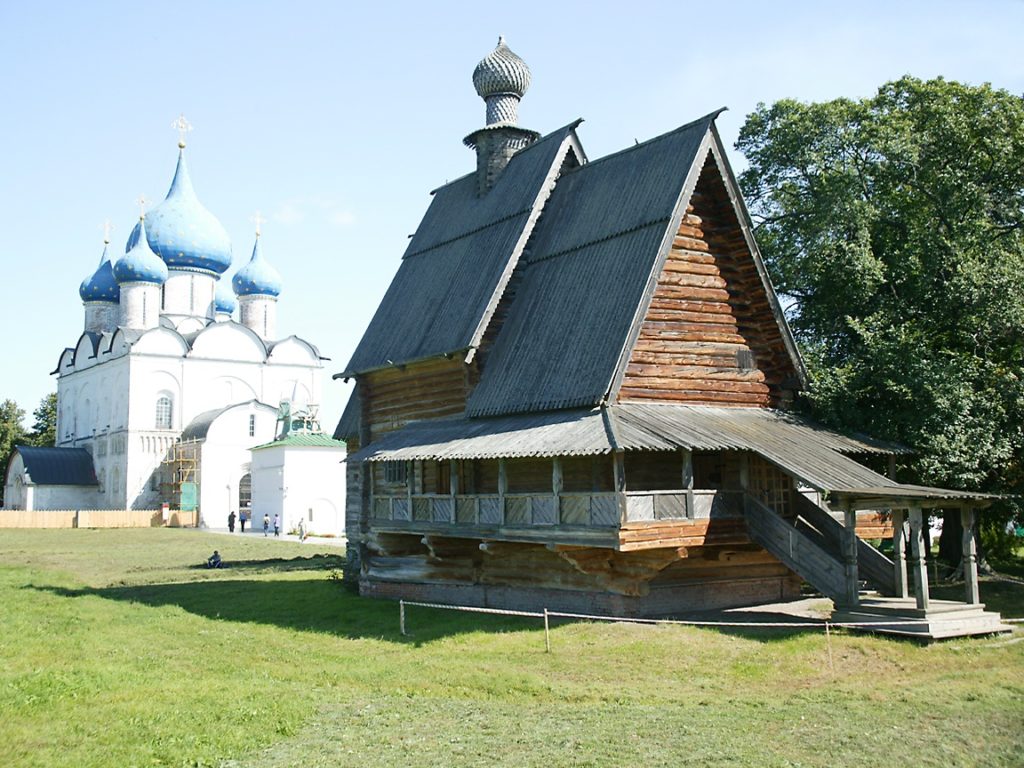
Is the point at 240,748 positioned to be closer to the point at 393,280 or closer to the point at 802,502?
the point at 802,502

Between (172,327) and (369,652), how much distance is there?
193 feet

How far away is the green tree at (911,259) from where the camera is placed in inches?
816

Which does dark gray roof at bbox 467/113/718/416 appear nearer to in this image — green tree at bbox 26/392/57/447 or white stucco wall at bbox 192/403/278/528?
white stucco wall at bbox 192/403/278/528

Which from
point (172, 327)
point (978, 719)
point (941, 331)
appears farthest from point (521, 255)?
point (172, 327)

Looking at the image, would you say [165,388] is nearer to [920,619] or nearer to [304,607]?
[304,607]

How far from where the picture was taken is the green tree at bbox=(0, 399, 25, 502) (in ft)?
265

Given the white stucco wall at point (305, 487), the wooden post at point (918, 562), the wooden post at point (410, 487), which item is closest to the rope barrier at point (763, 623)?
the wooden post at point (918, 562)

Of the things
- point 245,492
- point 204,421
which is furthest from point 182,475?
point 245,492

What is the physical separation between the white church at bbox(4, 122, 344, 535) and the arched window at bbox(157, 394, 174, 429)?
9cm

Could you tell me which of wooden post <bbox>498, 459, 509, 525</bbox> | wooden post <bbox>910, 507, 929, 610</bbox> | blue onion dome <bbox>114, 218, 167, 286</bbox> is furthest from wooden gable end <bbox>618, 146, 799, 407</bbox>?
blue onion dome <bbox>114, 218, 167, 286</bbox>

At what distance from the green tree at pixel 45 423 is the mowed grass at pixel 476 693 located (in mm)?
70978

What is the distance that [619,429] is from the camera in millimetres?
17094

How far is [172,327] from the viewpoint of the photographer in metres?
71.7

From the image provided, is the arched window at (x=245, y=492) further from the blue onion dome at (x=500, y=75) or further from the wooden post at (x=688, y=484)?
the wooden post at (x=688, y=484)
